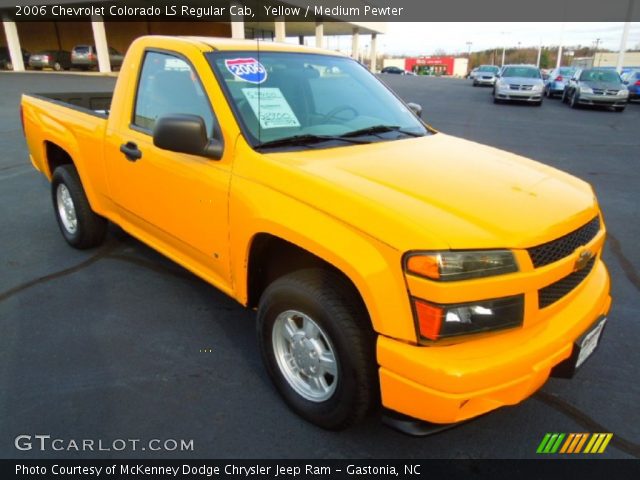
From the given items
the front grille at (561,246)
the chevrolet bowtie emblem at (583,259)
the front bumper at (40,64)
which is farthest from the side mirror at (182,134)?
the front bumper at (40,64)

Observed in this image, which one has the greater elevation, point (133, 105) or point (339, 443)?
point (133, 105)

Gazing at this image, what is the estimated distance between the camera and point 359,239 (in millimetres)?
2041

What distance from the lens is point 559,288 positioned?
7.26 ft

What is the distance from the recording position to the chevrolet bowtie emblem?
2268 mm

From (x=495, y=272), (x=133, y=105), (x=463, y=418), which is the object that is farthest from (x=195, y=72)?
(x=463, y=418)

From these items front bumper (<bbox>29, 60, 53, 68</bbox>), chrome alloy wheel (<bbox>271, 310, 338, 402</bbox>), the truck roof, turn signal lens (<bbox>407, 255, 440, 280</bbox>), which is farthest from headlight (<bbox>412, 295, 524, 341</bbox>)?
front bumper (<bbox>29, 60, 53, 68</bbox>)

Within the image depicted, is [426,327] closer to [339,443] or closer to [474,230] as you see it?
[474,230]

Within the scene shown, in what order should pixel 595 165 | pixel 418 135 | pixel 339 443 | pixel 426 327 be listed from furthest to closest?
pixel 595 165
pixel 418 135
pixel 339 443
pixel 426 327

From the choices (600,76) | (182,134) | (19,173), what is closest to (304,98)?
(182,134)

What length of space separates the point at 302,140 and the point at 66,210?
9.82 ft

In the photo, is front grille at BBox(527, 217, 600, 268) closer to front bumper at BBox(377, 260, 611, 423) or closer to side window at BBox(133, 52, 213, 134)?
front bumper at BBox(377, 260, 611, 423)

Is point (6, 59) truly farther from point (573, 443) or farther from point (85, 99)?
point (573, 443)

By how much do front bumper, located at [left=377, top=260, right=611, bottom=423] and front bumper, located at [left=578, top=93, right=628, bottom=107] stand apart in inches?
765

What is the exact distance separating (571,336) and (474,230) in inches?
27.9
